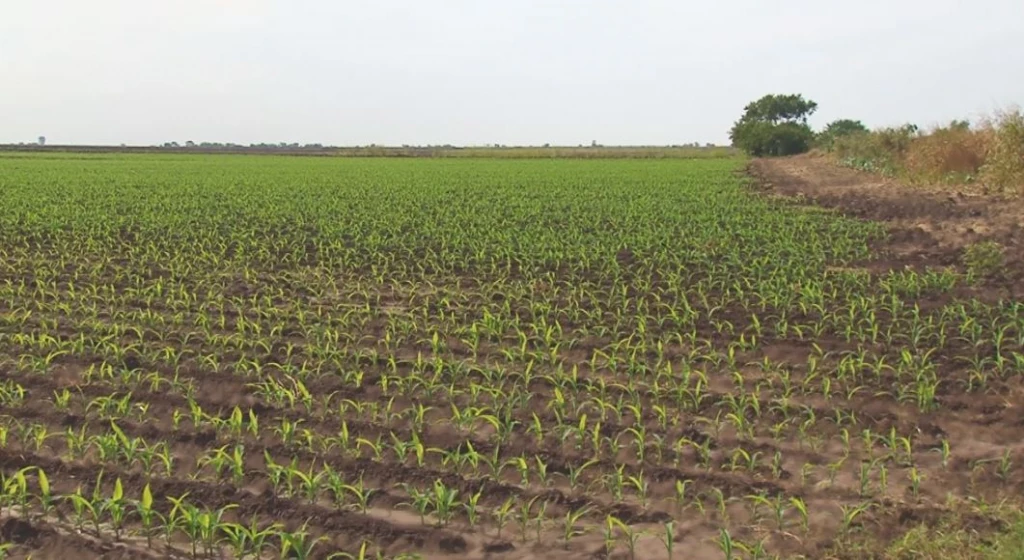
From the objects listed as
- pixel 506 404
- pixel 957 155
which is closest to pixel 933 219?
pixel 957 155

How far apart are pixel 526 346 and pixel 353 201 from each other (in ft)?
45.4

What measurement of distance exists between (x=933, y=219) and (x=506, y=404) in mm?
12481

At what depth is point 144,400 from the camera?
18.1 feet

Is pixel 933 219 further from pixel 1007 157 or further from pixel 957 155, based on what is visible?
pixel 957 155

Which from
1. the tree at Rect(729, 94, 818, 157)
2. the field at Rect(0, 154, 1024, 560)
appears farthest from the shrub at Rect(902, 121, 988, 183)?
the tree at Rect(729, 94, 818, 157)

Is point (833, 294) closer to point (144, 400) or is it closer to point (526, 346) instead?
point (526, 346)

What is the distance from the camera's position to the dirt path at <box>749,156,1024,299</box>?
1044cm

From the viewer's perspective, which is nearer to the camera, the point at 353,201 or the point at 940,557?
the point at 940,557

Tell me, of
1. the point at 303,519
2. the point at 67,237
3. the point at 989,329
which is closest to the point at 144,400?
the point at 303,519

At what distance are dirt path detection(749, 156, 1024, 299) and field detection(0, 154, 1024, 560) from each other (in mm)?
505

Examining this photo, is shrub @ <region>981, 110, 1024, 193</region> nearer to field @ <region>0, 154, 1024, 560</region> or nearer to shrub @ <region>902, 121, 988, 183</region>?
shrub @ <region>902, 121, 988, 183</region>

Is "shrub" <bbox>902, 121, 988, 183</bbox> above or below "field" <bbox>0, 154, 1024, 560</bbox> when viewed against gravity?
above

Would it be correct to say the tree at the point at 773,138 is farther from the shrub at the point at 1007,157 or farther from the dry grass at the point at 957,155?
the shrub at the point at 1007,157

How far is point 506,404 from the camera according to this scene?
5.39 m
